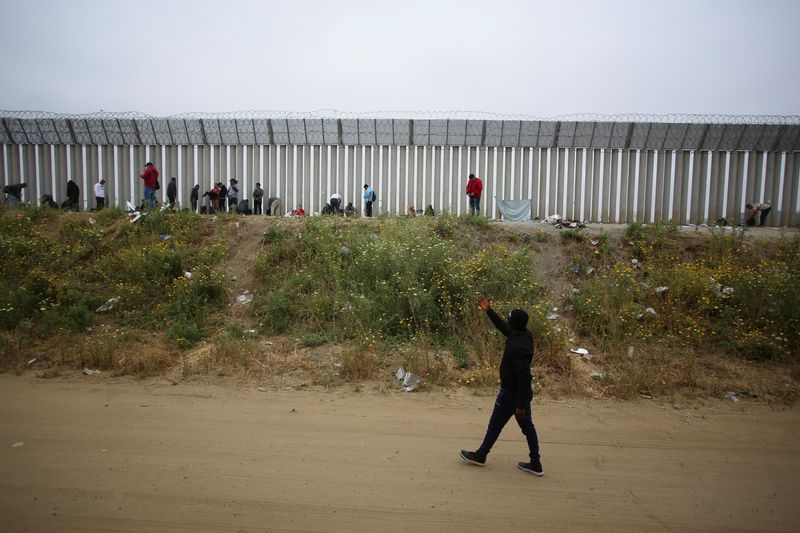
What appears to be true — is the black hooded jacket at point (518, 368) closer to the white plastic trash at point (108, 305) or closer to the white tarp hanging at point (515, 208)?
the white plastic trash at point (108, 305)

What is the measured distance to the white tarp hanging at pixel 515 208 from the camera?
15648 millimetres

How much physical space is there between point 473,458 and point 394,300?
4488 mm

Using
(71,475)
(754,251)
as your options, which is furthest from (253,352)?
(754,251)

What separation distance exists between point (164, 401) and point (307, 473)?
9.35ft

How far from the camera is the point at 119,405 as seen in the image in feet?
19.5

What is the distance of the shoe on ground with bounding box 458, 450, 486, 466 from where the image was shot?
14.5 ft

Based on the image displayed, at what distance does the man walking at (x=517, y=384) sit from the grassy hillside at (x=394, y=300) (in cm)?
259

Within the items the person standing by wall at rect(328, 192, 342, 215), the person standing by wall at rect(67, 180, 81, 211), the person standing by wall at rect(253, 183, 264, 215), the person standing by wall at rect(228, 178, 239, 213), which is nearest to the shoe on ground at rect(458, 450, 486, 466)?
the person standing by wall at rect(328, 192, 342, 215)

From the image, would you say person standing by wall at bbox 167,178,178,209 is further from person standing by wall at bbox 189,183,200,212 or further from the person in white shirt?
the person in white shirt

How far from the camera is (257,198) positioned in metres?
15.8

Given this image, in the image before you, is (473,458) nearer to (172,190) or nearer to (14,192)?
(172,190)

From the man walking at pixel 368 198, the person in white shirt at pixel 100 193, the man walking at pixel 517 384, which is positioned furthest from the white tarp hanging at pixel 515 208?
the person in white shirt at pixel 100 193

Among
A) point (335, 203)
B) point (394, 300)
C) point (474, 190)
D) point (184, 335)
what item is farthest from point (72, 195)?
point (394, 300)

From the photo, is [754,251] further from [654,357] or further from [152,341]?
[152,341]
